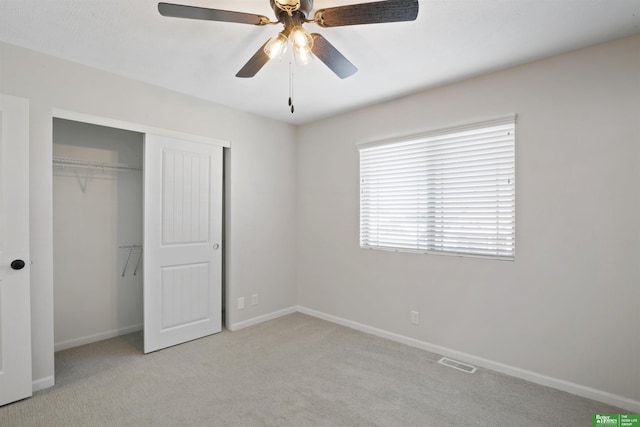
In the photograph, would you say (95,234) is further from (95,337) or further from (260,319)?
(260,319)

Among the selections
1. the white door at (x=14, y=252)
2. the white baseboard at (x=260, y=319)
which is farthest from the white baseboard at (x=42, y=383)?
the white baseboard at (x=260, y=319)

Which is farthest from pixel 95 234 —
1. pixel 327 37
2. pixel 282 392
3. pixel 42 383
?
pixel 327 37

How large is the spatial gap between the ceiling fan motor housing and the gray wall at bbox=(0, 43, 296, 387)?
6.44 feet

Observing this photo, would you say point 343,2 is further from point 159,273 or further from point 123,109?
point 159,273

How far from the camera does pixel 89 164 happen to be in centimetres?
330

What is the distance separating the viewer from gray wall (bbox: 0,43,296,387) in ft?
7.95

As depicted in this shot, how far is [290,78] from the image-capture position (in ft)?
9.37

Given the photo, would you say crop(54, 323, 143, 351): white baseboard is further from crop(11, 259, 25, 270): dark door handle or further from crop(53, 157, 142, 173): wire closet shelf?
crop(53, 157, 142, 173): wire closet shelf

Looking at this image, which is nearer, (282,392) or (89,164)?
(282,392)

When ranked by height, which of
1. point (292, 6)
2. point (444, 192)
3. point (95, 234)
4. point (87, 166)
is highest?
point (292, 6)

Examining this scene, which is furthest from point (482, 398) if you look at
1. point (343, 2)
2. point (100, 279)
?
point (100, 279)

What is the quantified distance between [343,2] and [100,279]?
3506 millimetres

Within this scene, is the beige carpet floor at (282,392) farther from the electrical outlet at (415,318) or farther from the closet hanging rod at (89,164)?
the closet hanging rod at (89,164)

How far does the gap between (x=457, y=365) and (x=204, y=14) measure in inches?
124
